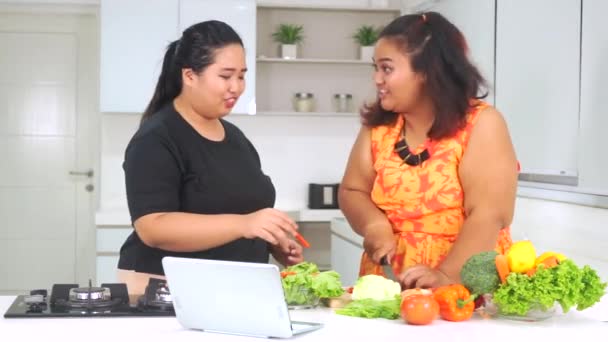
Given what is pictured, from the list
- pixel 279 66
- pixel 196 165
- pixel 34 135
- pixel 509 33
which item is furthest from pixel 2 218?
pixel 196 165

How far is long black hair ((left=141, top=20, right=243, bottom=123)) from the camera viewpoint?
221 centimetres

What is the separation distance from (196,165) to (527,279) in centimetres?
83

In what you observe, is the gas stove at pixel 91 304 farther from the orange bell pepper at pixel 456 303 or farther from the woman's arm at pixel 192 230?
the orange bell pepper at pixel 456 303

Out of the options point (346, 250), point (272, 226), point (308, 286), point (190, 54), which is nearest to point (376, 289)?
point (308, 286)

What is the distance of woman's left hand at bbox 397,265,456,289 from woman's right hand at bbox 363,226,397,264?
0.33 feet

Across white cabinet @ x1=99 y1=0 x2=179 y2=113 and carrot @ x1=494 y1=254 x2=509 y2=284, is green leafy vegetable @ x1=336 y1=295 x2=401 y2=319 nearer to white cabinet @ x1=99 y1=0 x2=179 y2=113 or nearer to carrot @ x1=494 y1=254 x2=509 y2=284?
carrot @ x1=494 y1=254 x2=509 y2=284

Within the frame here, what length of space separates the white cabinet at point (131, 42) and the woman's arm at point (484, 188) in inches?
121

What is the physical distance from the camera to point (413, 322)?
178 cm

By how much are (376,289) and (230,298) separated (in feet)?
1.35

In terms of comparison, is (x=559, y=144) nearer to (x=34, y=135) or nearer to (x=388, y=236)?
(x=388, y=236)

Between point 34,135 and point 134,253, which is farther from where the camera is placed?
point 34,135

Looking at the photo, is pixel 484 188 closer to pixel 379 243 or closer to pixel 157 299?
pixel 379 243

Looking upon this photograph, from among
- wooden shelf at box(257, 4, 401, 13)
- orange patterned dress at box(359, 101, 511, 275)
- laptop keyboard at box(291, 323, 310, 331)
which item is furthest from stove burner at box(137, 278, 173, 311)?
wooden shelf at box(257, 4, 401, 13)

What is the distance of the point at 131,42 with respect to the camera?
5000mm
